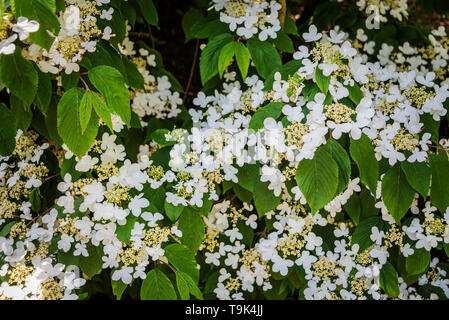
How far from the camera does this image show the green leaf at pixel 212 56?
5.00ft

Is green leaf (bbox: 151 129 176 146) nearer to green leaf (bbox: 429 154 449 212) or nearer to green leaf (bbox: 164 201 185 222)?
green leaf (bbox: 164 201 185 222)

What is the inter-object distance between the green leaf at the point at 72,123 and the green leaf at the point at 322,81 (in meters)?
0.73

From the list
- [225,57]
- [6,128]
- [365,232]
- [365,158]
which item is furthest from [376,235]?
[6,128]

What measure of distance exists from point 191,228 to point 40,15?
0.81 m

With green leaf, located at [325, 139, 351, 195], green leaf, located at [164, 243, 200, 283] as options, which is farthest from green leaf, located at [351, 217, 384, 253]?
green leaf, located at [164, 243, 200, 283]

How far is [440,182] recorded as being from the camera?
131cm

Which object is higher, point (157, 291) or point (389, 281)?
point (157, 291)

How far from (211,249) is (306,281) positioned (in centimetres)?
40

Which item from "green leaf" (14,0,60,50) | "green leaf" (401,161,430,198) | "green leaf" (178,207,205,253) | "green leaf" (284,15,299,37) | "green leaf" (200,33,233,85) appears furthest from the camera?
"green leaf" (284,15,299,37)

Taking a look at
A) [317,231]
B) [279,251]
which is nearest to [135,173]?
[279,251]

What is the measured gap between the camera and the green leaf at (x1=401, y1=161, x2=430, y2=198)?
1293mm

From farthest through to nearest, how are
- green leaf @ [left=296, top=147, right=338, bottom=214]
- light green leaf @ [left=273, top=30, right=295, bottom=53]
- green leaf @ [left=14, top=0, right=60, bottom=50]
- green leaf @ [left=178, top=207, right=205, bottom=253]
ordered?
light green leaf @ [left=273, top=30, right=295, bottom=53]
green leaf @ [left=178, top=207, right=205, bottom=253]
green leaf @ [left=296, top=147, right=338, bottom=214]
green leaf @ [left=14, top=0, right=60, bottom=50]

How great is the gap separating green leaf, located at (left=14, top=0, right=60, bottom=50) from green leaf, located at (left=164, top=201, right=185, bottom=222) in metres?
0.61

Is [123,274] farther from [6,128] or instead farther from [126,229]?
[6,128]
